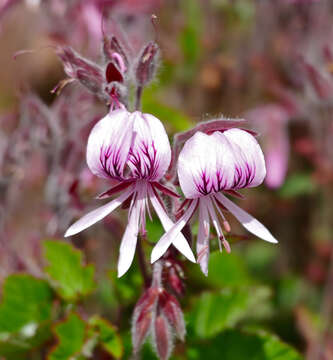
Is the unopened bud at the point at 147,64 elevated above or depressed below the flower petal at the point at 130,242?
above

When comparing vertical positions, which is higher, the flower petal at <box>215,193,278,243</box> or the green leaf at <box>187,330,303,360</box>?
the flower petal at <box>215,193,278,243</box>

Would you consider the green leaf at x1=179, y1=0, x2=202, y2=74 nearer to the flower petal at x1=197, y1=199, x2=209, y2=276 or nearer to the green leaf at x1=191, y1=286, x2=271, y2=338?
the green leaf at x1=191, y1=286, x2=271, y2=338

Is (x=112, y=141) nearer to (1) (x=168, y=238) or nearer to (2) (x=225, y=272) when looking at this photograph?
(1) (x=168, y=238)

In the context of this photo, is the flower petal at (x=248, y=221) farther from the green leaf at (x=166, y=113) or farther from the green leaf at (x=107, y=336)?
the green leaf at (x=166, y=113)

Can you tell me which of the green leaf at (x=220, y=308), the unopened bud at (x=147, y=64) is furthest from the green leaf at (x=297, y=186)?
the unopened bud at (x=147, y=64)

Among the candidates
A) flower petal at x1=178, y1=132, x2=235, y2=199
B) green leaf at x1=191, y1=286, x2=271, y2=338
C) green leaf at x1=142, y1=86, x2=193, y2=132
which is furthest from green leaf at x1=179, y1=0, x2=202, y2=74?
flower petal at x1=178, y1=132, x2=235, y2=199

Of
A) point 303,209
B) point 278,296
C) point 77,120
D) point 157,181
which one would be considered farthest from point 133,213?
point 303,209
